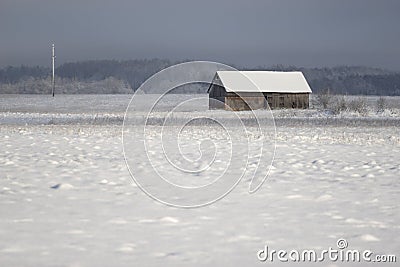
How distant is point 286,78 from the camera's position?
63.0 m

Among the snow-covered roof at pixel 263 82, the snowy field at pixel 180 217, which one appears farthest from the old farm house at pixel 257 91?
the snowy field at pixel 180 217

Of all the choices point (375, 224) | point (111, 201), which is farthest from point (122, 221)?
point (375, 224)

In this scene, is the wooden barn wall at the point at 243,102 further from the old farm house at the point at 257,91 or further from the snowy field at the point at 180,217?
the snowy field at the point at 180,217

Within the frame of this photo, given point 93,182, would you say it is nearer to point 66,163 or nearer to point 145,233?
point 66,163

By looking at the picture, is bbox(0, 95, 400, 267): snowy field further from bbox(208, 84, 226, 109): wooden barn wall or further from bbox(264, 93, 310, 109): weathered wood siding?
bbox(264, 93, 310, 109): weathered wood siding

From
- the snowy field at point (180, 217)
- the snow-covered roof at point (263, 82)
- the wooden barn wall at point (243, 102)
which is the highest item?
the snow-covered roof at point (263, 82)

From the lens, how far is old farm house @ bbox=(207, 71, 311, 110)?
2255 inches

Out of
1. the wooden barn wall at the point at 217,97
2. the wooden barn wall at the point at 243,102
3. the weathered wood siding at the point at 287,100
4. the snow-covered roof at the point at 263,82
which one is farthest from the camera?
the weathered wood siding at the point at 287,100

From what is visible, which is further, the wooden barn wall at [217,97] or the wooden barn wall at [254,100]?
the wooden barn wall at [254,100]

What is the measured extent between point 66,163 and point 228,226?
6.14 metres

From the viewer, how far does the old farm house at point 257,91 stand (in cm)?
5728

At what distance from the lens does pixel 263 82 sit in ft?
200

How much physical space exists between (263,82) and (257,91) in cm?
368

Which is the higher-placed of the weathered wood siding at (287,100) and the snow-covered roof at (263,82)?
the snow-covered roof at (263,82)
